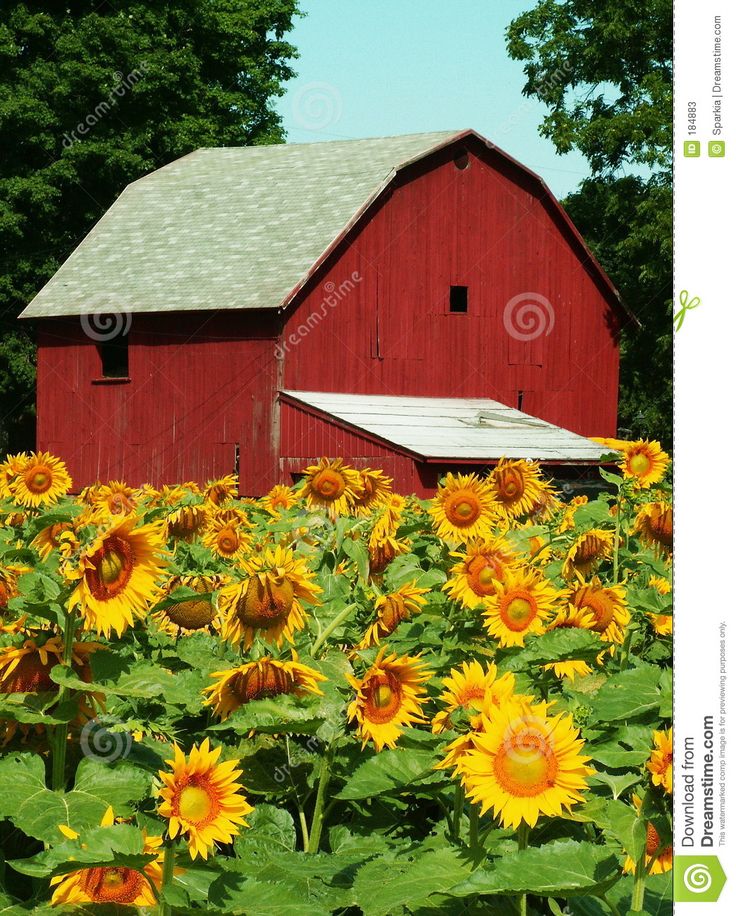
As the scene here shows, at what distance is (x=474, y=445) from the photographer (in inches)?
896

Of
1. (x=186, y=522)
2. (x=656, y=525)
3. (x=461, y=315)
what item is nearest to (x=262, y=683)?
(x=656, y=525)

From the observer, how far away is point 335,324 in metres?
25.1

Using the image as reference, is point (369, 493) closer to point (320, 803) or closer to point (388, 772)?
point (320, 803)

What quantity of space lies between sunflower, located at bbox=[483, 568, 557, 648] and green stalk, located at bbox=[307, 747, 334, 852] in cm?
87

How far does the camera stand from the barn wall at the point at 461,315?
25172mm

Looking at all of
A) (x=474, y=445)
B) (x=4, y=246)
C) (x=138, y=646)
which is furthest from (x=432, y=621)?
(x=4, y=246)

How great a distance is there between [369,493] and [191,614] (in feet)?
8.76

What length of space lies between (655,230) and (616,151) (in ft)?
8.31

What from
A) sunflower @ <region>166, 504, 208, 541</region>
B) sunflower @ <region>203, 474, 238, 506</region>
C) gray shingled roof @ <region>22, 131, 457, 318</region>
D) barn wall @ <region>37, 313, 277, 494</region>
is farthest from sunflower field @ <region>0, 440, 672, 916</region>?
gray shingled roof @ <region>22, 131, 457, 318</region>

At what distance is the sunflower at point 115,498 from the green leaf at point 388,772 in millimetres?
2988

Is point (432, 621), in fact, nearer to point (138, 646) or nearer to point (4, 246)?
point (138, 646)

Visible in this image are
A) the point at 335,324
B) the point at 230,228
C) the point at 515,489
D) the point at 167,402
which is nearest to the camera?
the point at 515,489

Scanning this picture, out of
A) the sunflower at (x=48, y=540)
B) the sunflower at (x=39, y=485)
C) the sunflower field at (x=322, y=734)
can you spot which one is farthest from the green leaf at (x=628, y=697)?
the sunflower at (x=39, y=485)

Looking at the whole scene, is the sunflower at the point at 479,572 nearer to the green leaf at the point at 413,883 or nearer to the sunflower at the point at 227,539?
the sunflower at the point at 227,539
